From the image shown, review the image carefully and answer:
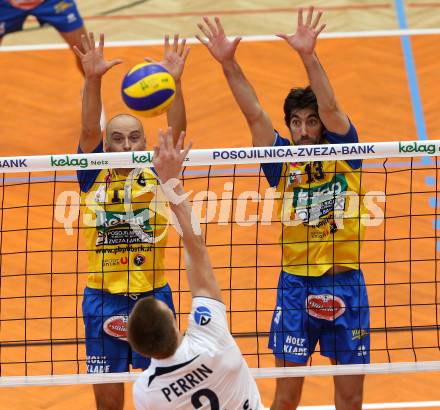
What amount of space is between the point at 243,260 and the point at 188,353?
185 inches

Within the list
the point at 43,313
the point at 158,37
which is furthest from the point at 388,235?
the point at 158,37

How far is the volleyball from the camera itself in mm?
6916

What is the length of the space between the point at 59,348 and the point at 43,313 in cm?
63

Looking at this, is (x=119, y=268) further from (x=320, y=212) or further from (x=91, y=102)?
(x=320, y=212)

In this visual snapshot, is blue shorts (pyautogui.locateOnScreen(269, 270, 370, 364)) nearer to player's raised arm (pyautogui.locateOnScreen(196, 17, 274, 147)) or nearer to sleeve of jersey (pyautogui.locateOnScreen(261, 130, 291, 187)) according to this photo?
sleeve of jersey (pyautogui.locateOnScreen(261, 130, 291, 187))

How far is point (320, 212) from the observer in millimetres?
6734

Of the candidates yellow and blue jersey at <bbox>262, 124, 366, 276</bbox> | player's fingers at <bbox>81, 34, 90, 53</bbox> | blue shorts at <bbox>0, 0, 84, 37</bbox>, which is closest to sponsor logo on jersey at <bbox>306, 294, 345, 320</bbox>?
yellow and blue jersey at <bbox>262, 124, 366, 276</bbox>

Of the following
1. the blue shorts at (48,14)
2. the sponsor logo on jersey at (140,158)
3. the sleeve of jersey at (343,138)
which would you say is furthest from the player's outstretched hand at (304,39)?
the blue shorts at (48,14)

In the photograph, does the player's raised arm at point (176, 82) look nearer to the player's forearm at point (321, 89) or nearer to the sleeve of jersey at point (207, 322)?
the player's forearm at point (321, 89)

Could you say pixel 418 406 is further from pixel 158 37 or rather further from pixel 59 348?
pixel 158 37

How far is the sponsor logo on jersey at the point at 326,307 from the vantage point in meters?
6.66

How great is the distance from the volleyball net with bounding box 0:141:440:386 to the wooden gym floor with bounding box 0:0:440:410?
2 cm

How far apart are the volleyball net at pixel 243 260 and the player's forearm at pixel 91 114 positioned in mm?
298

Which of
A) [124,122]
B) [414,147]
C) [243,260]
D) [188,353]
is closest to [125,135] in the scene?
[124,122]
